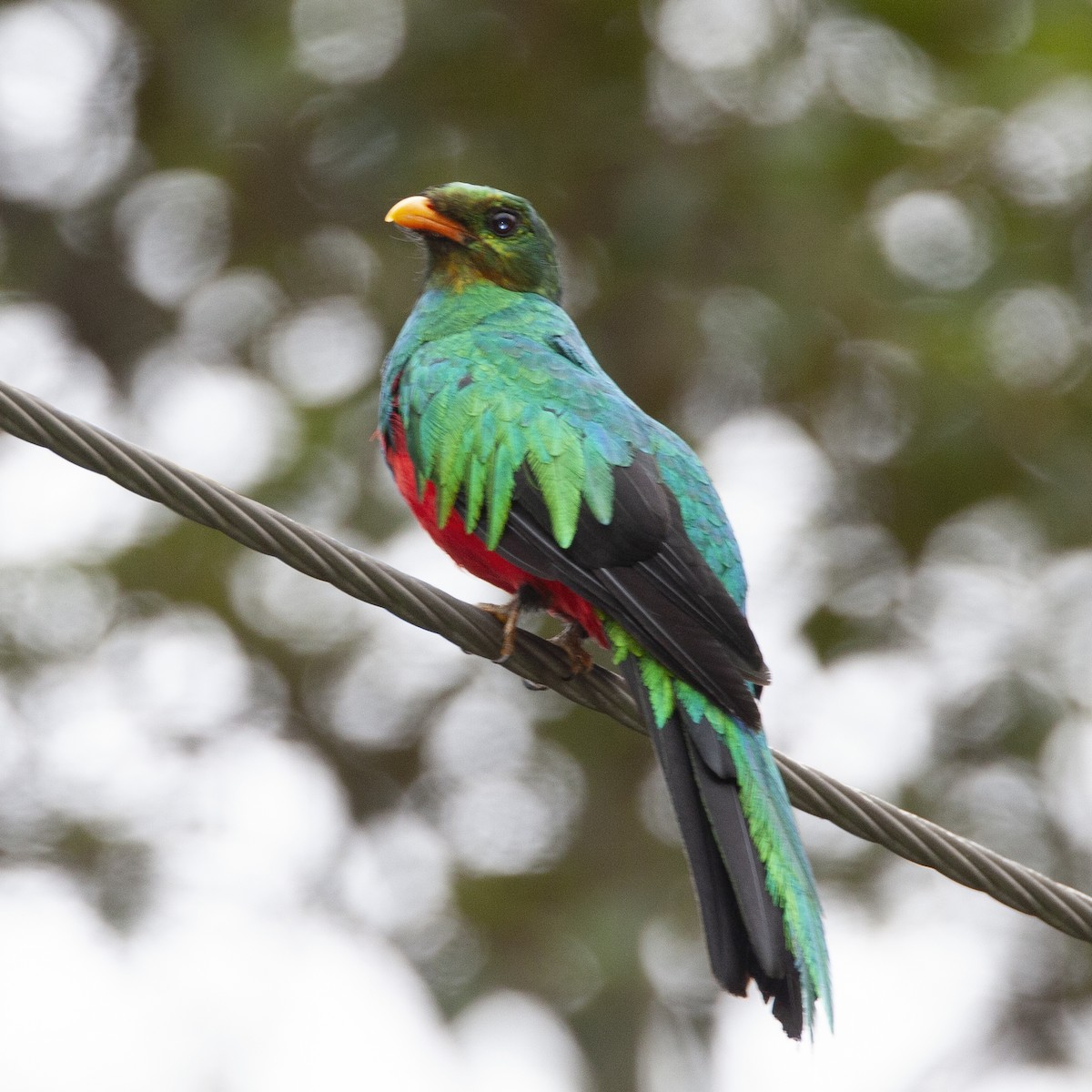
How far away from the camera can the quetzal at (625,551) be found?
321cm

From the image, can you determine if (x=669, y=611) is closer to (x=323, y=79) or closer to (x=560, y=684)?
(x=560, y=684)

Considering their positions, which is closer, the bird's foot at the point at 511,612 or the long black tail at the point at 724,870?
the long black tail at the point at 724,870

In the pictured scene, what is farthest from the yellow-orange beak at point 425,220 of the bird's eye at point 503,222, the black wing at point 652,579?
the black wing at point 652,579

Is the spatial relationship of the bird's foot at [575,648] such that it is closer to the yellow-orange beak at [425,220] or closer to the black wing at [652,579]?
the black wing at [652,579]

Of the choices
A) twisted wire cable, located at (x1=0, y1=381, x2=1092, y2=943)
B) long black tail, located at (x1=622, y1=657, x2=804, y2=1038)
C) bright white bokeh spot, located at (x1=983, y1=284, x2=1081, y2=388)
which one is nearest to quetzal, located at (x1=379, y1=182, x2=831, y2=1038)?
long black tail, located at (x1=622, y1=657, x2=804, y2=1038)

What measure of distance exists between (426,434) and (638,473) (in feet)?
1.87

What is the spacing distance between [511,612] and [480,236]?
1607mm

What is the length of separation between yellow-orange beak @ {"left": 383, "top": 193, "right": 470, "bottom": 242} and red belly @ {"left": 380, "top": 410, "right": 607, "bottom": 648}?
843mm

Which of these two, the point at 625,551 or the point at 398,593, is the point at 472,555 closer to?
the point at 625,551

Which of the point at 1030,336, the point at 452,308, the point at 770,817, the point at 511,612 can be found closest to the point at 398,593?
the point at 511,612

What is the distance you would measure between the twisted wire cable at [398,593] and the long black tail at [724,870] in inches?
6.7

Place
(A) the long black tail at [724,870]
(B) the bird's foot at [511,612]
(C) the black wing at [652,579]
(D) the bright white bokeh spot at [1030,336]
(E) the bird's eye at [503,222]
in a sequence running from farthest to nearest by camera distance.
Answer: (D) the bright white bokeh spot at [1030,336]
(E) the bird's eye at [503,222]
(B) the bird's foot at [511,612]
(C) the black wing at [652,579]
(A) the long black tail at [724,870]

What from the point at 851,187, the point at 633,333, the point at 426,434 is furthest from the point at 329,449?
the point at 426,434

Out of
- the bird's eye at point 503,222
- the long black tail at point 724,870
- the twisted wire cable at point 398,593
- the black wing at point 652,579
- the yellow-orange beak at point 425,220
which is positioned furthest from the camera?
the bird's eye at point 503,222
